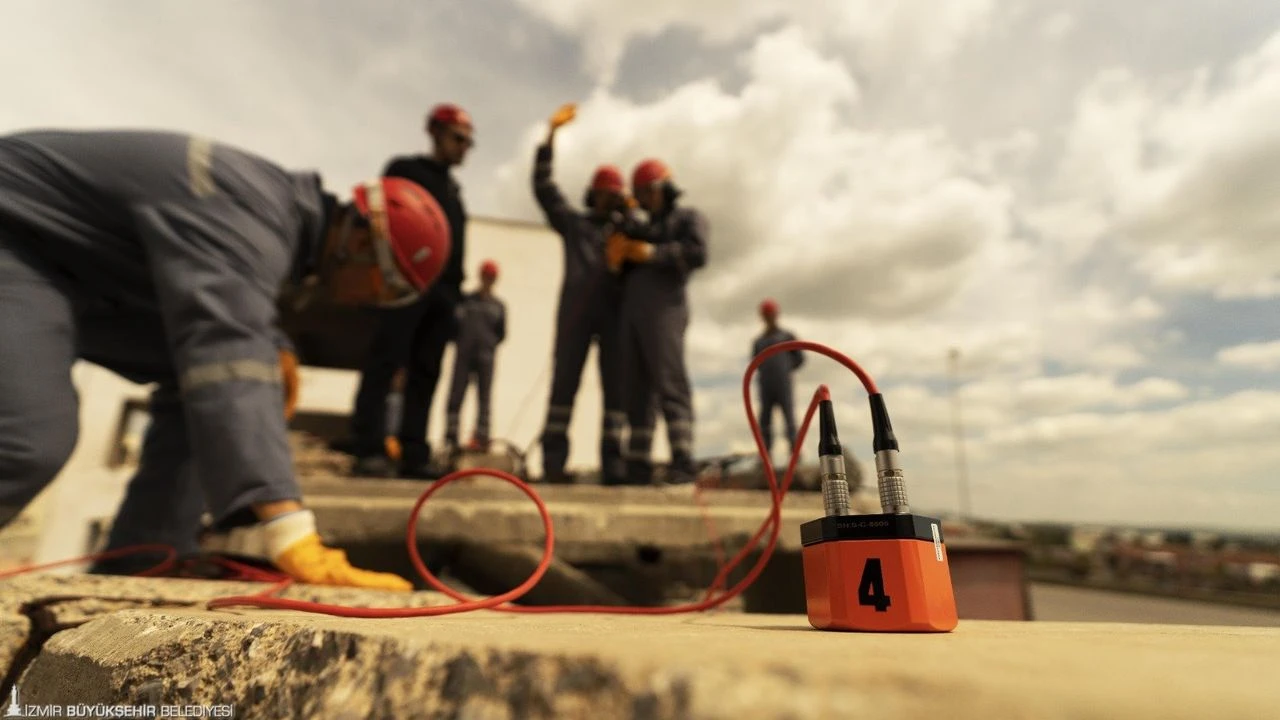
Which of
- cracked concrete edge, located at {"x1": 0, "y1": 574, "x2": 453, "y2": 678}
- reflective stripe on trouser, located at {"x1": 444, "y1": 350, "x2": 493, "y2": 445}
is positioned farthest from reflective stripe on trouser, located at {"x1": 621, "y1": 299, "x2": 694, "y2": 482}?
reflective stripe on trouser, located at {"x1": 444, "y1": 350, "x2": 493, "y2": 445}

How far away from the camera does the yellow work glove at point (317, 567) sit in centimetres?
140

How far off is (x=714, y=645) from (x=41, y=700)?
99 cm

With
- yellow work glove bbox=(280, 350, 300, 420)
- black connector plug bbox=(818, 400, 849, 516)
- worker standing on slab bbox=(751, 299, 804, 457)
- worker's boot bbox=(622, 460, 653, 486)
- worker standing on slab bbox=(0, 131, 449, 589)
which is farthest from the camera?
worker standing on slab bbox=(751, 299, 804, 457)

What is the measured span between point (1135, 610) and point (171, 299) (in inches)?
489

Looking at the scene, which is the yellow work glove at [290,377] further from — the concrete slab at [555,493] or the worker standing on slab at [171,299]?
the worker standing on slab at [171,299]

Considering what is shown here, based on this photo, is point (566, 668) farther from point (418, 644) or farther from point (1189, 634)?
point (1189, 634)

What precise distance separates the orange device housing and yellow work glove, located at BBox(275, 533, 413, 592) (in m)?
1.13

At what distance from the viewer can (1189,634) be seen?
29.4 inches

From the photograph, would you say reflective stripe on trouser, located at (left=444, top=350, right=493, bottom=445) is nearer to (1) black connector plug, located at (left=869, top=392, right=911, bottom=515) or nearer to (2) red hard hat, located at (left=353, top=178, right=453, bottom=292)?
(2) red hard hat, located at (left=353, top=178, right=453, bottom=292)

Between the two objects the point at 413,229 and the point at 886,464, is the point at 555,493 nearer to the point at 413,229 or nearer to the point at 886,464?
the point at 413,229

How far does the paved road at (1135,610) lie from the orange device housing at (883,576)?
750cm

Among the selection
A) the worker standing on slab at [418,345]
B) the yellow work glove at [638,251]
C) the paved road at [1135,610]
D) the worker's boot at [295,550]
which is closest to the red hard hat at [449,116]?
the worker standing on slab at [418,345]

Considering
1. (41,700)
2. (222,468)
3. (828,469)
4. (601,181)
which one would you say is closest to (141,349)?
(222,468)

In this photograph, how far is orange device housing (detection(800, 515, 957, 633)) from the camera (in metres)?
0.71
